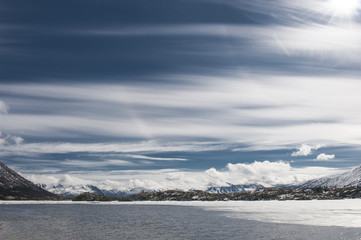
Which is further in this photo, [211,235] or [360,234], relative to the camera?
[211,235]

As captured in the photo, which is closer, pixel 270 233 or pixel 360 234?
pixel 360 234

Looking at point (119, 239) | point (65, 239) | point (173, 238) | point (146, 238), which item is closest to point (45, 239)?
point (65, 239)

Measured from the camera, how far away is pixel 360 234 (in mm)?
49438

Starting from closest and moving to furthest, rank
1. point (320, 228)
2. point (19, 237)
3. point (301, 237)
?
point (301, 237)
point (19, 237)
point (320, 228)

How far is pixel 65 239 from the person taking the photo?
51469 millimetres

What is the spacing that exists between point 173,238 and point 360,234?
27872 millimetres

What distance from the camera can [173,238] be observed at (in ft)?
170

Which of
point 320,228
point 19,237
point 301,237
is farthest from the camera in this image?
point 320,228

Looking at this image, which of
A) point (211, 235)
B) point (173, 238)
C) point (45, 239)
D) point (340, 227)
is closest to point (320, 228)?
point (340, 227)

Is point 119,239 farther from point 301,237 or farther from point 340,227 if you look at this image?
point 340,227

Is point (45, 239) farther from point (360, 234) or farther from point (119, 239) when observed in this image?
point (360, 234)

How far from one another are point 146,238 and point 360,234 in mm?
32102

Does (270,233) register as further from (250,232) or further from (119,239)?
(119,239)

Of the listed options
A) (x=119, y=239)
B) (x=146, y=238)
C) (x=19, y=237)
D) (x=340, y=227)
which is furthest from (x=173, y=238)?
(x=340, y=227)
